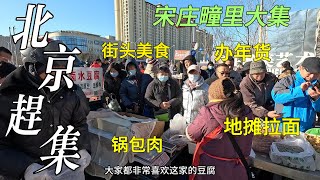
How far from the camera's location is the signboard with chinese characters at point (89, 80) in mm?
3033

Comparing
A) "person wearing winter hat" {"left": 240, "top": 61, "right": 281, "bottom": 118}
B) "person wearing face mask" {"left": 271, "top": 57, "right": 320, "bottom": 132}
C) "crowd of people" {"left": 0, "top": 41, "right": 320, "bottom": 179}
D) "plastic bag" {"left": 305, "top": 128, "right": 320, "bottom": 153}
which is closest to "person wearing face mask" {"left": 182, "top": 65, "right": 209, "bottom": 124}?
"crowd of people" {"left": 0, "top": 41, "right": 320, "bottom": 179}

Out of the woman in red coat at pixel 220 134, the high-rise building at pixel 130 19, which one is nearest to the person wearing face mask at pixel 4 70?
the woman in red coat at pixel 220 134

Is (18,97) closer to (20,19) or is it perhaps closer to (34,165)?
(34,165)

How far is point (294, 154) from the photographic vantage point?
6.73ft

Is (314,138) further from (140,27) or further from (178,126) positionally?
(140,27)

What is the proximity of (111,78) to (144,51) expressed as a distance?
37.9 inches

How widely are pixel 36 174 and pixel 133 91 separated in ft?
9.06

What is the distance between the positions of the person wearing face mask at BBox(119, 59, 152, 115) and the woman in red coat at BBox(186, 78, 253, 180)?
2154mm

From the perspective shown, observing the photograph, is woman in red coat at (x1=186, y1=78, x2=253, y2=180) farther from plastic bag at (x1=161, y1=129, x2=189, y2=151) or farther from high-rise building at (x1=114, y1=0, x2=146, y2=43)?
high-rise building at (x1=114, y1=0, x2=146, y2=43)

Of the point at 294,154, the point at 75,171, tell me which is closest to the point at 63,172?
the point at 75,171

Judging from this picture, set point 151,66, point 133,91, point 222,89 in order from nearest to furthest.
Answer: point 222,89
point 133,91
point 151,66

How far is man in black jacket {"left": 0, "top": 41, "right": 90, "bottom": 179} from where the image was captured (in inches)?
57.2

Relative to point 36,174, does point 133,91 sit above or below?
above

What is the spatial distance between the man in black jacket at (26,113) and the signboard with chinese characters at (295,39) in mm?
7896
